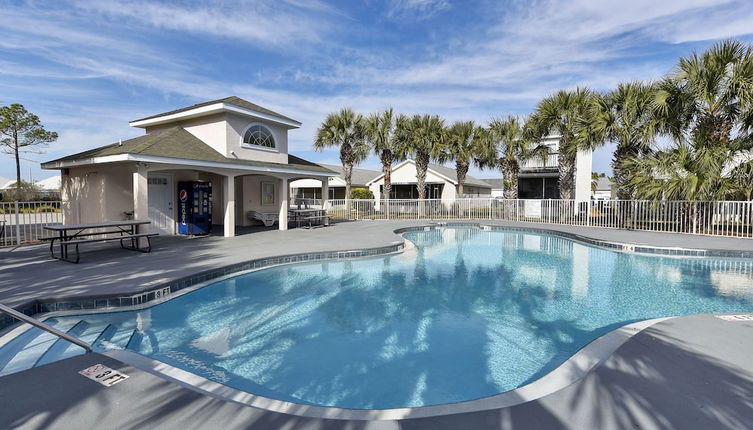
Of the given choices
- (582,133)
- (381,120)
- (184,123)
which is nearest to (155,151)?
(184,123)

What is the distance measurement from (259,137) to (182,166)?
15.4ft

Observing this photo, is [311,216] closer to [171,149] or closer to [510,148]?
[171,149]

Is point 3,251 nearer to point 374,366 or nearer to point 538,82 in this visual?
point 374,366

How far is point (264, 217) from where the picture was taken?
1691 centimetres

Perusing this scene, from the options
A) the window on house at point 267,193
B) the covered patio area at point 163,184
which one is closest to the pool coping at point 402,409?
the covered patio area at point 163,184

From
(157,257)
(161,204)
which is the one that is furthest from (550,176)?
(157,257)

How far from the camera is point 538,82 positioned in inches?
842

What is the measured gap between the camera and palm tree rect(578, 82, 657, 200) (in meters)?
15.7

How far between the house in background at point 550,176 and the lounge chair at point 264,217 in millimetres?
14218

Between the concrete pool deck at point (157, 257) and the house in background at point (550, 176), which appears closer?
the concrete pool deck at point (157, 257)

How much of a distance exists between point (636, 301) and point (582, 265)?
340 cm

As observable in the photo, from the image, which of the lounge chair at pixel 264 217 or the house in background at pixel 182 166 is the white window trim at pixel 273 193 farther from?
the lounge chair at pixel 264 217

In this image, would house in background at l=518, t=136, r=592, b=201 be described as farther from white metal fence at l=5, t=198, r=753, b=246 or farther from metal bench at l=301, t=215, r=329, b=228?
metal bench at l=301, t=215, r=329, b=228

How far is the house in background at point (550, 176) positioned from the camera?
25847 mm
